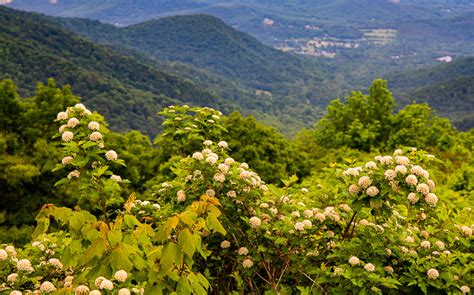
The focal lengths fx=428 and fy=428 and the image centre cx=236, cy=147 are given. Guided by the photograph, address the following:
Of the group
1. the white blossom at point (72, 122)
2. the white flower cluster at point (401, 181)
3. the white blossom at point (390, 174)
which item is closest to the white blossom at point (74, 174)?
the white blossom at point (72, 122)

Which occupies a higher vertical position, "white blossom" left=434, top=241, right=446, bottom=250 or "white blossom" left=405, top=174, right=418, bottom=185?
"white blossom" left=405, top=174, right=418, bottom=185

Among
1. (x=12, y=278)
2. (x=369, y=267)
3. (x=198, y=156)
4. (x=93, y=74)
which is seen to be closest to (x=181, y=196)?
(x=198, y=156)

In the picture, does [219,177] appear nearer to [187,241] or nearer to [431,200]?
[187,241]

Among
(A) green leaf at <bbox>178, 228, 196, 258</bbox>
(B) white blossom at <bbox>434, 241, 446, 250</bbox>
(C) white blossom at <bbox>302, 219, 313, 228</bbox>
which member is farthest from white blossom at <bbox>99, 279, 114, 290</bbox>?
(B) white blossom at <bbox>434, 241, 446, 250</bbox>

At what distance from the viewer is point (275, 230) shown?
17.0 feet

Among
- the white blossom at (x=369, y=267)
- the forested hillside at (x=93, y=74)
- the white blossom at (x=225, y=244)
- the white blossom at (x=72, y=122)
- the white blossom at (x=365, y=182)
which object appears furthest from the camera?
the forested hillside at (x=93, y=74)

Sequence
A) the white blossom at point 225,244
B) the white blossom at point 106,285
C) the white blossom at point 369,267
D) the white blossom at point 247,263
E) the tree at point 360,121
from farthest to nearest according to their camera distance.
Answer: the tree at point 360,121, the white blossom at point 225,244, the white blossom at point 247,263, the white blossom at point 369,267, the white blossom at point 106,285

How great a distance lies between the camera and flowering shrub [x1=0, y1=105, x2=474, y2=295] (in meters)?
4.20

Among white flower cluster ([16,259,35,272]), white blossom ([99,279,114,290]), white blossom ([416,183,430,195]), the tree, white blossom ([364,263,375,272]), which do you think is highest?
white blossom ([416,183,430,195])

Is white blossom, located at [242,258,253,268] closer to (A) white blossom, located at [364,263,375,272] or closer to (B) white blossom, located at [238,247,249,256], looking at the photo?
(B) white blossom, located at [238,247,249,256]

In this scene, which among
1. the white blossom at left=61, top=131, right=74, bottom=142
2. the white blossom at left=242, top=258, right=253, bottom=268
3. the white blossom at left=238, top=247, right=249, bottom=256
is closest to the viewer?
the white blossom at left=61, top=131, right=74, bottom=142

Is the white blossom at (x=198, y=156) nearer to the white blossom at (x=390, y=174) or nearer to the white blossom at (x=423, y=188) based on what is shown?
the white blossom at (x=390, y=174)

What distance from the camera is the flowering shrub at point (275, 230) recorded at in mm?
4203

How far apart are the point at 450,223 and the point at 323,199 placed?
70.8 inches
